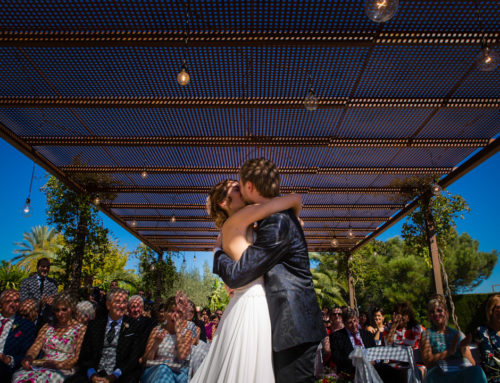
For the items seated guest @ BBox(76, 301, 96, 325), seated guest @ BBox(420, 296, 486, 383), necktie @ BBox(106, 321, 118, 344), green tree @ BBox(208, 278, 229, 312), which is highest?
green tree @ BBox(208, 278, 229, 312)

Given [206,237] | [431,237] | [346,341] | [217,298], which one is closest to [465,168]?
[431,237]

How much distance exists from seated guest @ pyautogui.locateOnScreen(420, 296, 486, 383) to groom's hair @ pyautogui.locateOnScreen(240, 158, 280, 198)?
3540 mm

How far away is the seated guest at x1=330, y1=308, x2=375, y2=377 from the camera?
527 centimetres

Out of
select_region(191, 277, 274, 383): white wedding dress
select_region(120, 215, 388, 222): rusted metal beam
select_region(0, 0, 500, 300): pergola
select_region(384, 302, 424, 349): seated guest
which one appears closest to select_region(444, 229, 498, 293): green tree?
select_region(120, 215, 388, 222): rusted metal beam

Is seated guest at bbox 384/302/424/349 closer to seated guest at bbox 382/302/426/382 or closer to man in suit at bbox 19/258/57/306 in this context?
seated guest at bbox 382/302/426/382

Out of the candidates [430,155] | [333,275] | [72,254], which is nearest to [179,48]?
[430,155]

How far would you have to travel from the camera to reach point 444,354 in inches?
172

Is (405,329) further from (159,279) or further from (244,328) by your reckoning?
(159,279)

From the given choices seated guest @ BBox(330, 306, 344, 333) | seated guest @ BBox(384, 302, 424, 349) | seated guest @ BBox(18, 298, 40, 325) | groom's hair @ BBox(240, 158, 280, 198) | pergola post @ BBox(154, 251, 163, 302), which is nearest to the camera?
groom's hair @ BBox(240, 158, 280, 198)

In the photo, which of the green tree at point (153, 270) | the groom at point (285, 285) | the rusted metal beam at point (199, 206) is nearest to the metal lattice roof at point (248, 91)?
the rusted metal beam at point (199, 206)

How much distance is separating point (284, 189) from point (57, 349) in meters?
7.43

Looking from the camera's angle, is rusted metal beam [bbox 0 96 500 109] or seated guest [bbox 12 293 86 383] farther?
rusted metal beam [bbox 0 96 500 109]

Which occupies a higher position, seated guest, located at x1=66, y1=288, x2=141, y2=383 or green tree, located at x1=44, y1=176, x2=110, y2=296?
green tree, located at x1=44, y1=176, x2=110, y2=296

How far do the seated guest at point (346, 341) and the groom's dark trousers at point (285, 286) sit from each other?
13.6 feet
